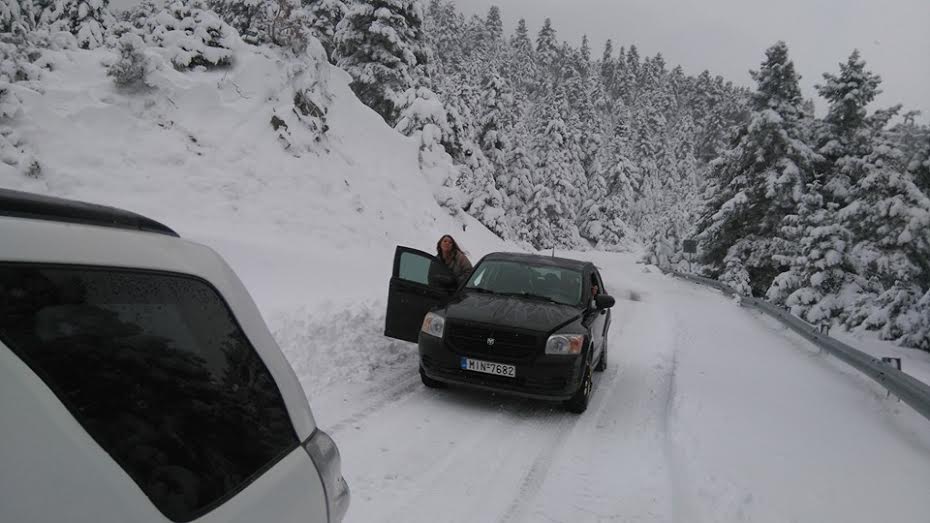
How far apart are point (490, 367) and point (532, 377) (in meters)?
0.47

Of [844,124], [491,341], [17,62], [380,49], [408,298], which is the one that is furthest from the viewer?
[380,49]

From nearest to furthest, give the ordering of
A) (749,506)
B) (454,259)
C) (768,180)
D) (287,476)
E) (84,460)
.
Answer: (84,460) < (287,476) < (749,506) < (454,259) < (768,180)

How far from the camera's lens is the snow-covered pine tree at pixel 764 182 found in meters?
25.5

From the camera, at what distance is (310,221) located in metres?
15.1

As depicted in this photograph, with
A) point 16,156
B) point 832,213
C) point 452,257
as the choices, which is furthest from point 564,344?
point 832,213

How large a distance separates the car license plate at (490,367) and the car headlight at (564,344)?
1.49 feet

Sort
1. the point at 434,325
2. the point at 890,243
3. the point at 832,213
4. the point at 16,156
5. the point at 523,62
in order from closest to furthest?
the point at 434,325 < the point at 16,156 < the point at 890,243 < the point at 832,213 < the point at 523,62

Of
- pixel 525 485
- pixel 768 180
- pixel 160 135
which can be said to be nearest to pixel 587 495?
pixel 525 485

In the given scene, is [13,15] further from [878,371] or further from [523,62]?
[523,62]

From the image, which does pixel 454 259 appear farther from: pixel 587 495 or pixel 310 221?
pixel 310 221

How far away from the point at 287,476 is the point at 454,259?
759 cm

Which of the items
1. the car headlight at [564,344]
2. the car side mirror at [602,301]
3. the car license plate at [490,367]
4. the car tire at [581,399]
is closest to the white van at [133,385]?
the car license plate at [490,367]

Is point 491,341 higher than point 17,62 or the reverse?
the reverse

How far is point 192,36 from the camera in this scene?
53.5 feet
